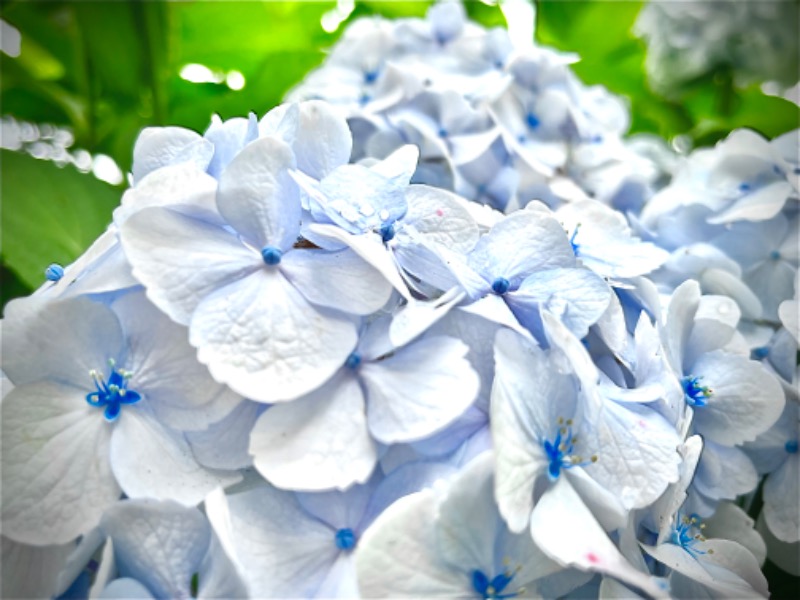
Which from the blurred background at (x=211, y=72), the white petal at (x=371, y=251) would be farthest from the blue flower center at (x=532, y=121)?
the white petal at (x=371, y=251)

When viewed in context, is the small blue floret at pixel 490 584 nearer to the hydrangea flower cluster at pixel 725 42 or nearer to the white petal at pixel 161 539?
the white petal at pixel 161 539

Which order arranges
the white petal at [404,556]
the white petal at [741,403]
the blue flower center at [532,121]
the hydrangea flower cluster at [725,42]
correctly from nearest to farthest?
the white petal at [404,556]
the white petal at [741,403]
the blue flower center at [532,121]
the hydrangea flower cluster at [725,42]

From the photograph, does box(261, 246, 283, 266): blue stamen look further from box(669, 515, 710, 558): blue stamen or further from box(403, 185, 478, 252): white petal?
box(669, 515, 710, 558): blue stamen

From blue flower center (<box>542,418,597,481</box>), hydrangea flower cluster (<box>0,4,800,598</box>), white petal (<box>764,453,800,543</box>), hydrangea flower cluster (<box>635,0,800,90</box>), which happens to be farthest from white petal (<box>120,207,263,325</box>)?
hydrangea flower cluster (<box>635,0,800,90</box>)

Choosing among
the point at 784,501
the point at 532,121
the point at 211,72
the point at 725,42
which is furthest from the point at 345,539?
the point at 725,42

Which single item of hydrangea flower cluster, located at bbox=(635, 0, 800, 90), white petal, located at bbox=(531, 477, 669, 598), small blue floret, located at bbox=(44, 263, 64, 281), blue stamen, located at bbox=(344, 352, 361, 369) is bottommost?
hydrangea flower cluster, located at bbox=(635, 0, 800, 90)

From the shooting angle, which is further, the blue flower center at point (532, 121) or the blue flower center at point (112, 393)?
the blue flower center at point (532, 121)
